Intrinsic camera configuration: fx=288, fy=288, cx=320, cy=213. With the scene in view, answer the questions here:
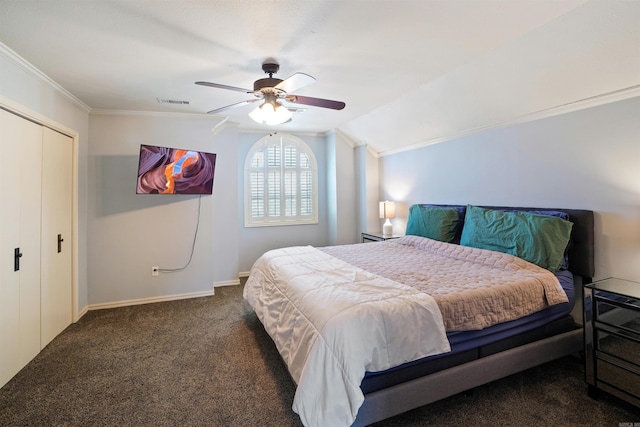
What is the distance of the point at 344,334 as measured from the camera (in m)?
1.57

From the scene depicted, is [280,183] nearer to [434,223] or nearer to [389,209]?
[389,209]

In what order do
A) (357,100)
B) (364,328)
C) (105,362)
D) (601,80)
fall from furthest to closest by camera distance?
(357,100)
(105,362)
(601,80)
(364,328)

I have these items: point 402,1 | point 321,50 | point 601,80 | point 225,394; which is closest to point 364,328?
point 225,394

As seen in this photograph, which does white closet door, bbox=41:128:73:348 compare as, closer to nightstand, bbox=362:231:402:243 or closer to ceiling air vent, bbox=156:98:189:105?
ceiling air vent, bbox=156:98:189:105

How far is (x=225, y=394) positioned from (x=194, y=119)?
352 cm

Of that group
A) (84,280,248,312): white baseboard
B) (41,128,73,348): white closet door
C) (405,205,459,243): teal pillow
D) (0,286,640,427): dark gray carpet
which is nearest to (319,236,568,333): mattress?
(405,205,459,243): teal pillow

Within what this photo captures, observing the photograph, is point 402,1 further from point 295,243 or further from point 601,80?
point 295,243

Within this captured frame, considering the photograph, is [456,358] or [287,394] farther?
[287,394]

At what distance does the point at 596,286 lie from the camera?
2.02 metres

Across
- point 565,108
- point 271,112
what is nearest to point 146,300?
point 271,112

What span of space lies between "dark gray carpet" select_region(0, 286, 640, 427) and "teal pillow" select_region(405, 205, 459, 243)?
159 centimetres

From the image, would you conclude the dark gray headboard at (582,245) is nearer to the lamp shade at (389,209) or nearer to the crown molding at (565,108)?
the crown molding at (565,108)

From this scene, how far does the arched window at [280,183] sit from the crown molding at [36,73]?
95.0 inches

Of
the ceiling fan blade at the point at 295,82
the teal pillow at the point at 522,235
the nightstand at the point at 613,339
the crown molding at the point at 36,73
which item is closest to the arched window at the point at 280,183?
the crown molding at the point at 36,73
